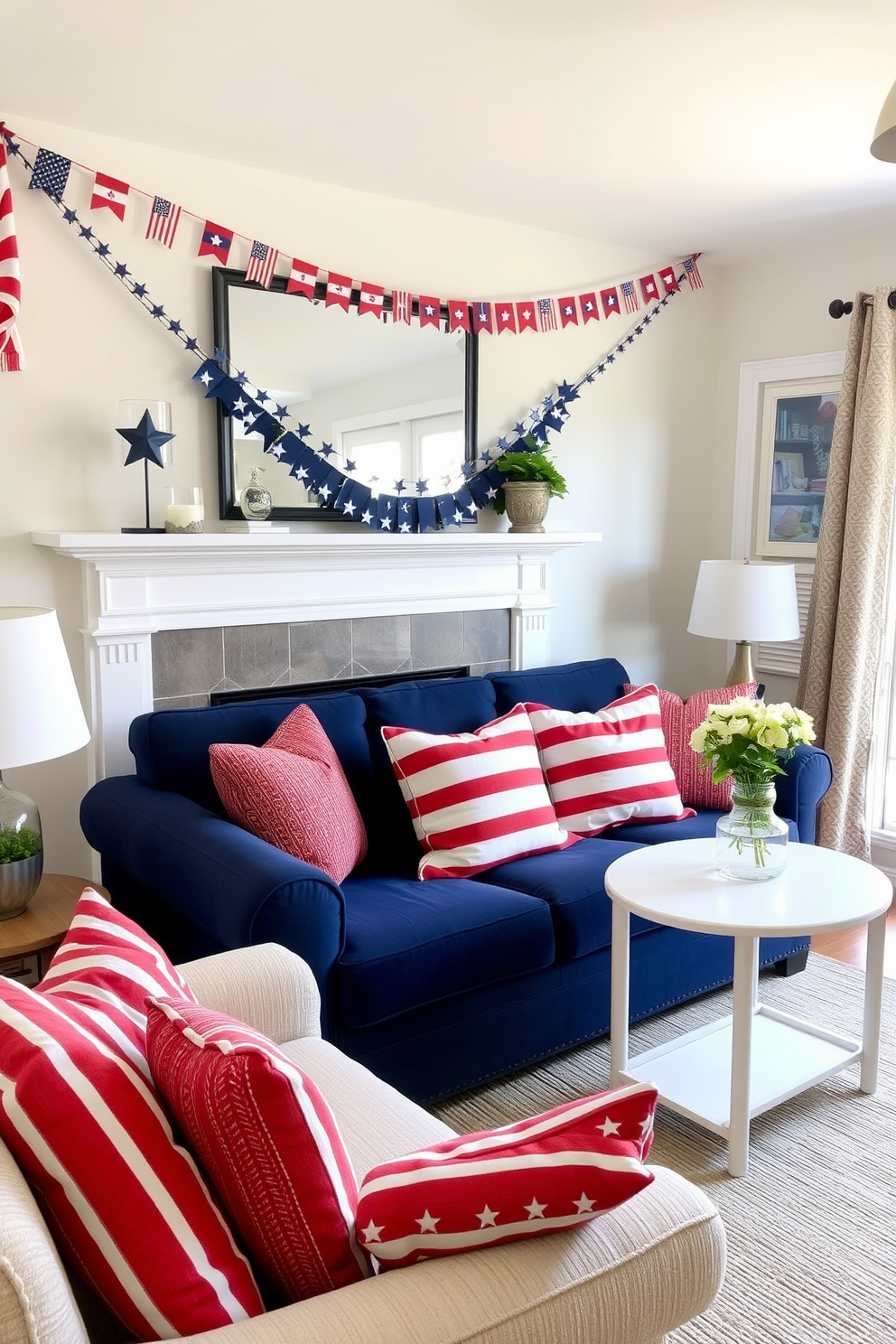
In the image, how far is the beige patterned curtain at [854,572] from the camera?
3930mm

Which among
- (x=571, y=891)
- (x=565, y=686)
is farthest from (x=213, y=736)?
(x=565, y=686)

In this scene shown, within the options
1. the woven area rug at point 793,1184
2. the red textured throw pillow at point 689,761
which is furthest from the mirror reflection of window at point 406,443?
the woven area rug at point 793,1184

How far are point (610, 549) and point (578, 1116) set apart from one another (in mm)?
3446

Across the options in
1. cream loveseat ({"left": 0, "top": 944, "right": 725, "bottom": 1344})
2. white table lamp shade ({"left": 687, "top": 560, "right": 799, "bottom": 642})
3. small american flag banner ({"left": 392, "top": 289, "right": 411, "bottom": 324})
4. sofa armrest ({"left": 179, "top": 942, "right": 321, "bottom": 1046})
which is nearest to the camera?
cream loveseat ({"left": 0, "top": 944, "right": 725, "bottom": 1344})

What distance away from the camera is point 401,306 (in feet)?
11.9

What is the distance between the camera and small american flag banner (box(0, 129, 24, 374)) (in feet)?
9.15

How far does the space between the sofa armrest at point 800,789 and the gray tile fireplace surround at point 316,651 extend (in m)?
1.18

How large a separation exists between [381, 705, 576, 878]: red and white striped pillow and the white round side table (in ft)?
1.15

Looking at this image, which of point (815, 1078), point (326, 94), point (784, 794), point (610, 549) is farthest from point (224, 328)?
point (815, 1078)

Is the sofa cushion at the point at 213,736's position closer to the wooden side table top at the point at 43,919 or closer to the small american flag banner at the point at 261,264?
the wooden side table top at the point at 43,919

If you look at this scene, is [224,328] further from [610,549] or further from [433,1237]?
[433,1237]

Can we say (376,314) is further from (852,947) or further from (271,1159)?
(271,1159)

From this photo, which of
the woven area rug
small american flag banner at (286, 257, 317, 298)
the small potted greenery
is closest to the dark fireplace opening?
the small potted greenery

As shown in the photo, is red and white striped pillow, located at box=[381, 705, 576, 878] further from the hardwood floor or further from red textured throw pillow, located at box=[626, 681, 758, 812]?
the hardwood floor
